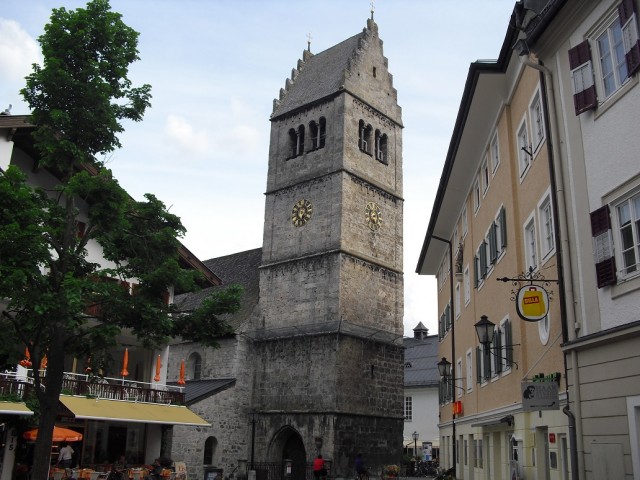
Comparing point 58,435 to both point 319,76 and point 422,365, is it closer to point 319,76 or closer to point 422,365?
point 319,76

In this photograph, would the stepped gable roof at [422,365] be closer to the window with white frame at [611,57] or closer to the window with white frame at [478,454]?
the window with white frame at [478,454]

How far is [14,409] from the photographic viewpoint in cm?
1858

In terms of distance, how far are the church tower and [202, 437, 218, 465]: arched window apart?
2.49 meters

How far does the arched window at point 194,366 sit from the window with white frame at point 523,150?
103ft

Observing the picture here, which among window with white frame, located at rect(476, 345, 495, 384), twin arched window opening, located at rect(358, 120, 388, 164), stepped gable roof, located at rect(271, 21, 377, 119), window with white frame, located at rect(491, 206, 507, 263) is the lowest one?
window with white frame, located at rect(476, 345, 495, 384)

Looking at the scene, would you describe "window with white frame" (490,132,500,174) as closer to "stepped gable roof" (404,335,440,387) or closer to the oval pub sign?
the oval pub sign

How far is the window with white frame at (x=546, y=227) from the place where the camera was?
1221 cm

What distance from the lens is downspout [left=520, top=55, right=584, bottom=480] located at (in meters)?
10.1

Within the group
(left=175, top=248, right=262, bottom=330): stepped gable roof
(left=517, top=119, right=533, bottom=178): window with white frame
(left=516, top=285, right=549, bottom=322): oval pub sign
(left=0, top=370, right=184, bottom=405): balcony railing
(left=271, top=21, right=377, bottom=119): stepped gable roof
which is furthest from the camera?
(left=271, top=21, right=377, bottom=119): stepped gable roof

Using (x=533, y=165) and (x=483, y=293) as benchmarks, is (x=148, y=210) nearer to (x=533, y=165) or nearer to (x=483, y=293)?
(x=533, y=165)

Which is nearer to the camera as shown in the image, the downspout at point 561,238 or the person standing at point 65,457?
the downspout at point 561,238

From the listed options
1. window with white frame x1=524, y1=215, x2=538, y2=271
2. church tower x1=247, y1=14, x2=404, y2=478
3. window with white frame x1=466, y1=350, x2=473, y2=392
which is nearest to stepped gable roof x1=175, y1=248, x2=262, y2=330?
church tower x1=247, y1=14, x2=404, y2=478

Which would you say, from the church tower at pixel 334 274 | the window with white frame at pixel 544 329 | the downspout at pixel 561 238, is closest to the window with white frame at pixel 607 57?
the downspout at pixel 561 238

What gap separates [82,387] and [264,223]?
22.9 metres
